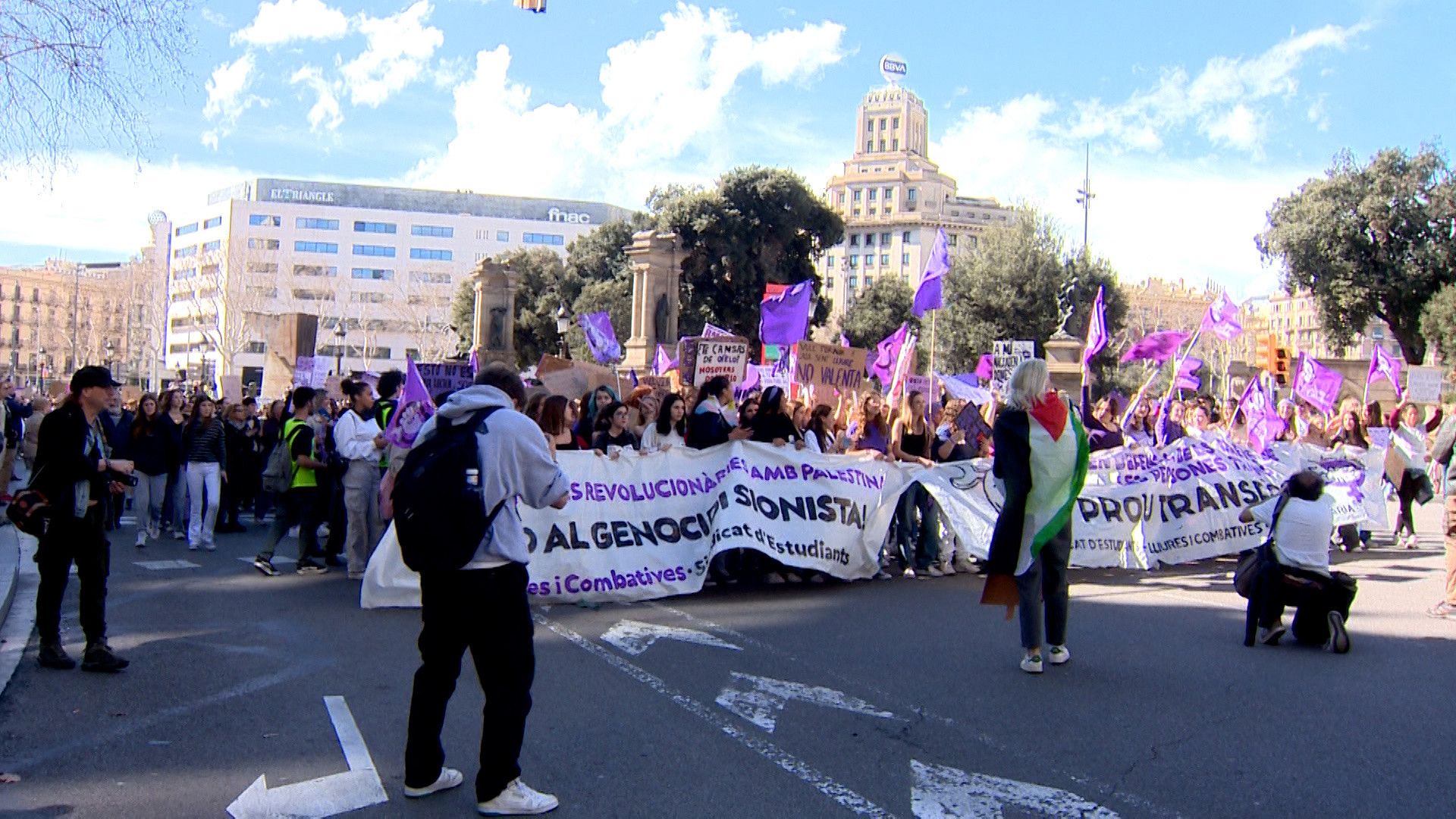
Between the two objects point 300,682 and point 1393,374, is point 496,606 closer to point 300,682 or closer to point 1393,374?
point 300,682

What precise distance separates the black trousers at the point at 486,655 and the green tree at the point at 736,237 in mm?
42970

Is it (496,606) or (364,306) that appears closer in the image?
(496,606)

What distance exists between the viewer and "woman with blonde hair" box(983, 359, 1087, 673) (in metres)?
6.75

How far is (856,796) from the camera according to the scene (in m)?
4.55

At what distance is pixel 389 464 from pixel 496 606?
19.5ft

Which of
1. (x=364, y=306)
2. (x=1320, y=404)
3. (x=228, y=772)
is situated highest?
(x=364, y=306)

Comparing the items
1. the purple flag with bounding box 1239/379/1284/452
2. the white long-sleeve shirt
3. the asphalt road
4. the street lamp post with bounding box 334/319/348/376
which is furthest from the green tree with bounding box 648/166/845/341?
the asphalt road

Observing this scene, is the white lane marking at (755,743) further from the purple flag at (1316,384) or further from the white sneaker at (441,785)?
the purple flag at (1316,384)

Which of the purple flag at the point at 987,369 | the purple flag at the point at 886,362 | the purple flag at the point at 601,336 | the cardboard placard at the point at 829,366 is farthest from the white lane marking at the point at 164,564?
the purple flag at the point at 987,369

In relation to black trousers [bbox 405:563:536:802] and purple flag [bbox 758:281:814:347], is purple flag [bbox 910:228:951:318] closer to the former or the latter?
purple flag [bbox 758:281:814:347]

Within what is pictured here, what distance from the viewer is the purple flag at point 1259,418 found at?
1427 centimetres

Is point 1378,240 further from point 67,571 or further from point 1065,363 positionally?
point 67,571

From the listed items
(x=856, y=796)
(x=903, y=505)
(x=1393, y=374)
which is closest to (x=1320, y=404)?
(x=1393, y=374)

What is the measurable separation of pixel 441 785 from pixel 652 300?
2701 cm
